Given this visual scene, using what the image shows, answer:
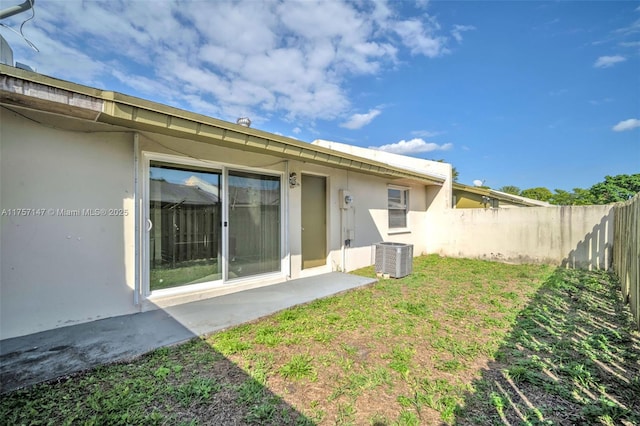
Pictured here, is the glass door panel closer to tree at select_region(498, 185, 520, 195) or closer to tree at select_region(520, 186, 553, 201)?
tree at select_region(520, 186, 553, 201)

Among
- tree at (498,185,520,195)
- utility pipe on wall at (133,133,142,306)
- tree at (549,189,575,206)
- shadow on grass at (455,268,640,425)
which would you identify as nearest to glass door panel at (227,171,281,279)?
utility pipe on wall at (133,133,142,306)

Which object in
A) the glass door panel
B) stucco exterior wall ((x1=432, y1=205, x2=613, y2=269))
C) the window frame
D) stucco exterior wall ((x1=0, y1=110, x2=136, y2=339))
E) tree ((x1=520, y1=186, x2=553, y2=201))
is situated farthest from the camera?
tree ((x1=520, y1=186, x2=553, y2=201))

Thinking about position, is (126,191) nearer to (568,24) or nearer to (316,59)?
(316,59)

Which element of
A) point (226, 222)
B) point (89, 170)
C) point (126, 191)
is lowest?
point (226, 222)

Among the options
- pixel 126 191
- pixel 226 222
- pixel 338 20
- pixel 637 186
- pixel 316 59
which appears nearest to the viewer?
pixel 126 191

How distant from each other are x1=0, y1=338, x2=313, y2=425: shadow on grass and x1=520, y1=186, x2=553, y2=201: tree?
39.7 meters

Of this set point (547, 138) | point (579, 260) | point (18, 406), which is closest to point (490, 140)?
point (547, 138)

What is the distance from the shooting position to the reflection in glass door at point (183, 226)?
4320mm

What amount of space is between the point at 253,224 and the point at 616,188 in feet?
101

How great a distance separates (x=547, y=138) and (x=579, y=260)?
47.4ft

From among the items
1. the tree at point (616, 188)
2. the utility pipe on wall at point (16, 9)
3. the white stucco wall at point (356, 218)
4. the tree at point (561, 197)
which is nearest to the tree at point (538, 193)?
the tree at point (561, 197)

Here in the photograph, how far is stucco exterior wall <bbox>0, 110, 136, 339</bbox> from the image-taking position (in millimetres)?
3232

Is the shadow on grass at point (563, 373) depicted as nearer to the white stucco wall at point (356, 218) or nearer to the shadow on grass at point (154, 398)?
the shadow on grass at point (154, 398)

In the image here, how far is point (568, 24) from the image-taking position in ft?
24.6
